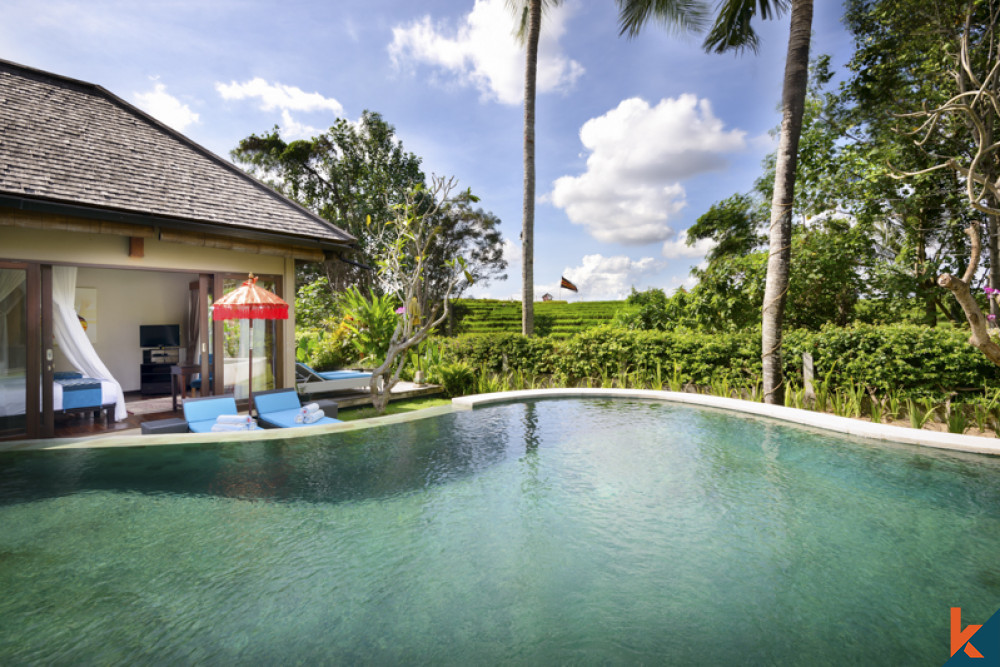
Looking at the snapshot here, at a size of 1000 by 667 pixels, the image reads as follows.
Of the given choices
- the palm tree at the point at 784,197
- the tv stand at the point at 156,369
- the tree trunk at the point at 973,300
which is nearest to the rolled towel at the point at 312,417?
the tv stand at the point at 156,369

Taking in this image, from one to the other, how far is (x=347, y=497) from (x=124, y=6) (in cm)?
1220

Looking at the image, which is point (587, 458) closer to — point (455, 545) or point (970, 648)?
point (455, 545)

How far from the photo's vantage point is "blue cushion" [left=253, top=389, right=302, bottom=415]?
8.14 metres

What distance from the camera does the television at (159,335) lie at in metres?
12.5

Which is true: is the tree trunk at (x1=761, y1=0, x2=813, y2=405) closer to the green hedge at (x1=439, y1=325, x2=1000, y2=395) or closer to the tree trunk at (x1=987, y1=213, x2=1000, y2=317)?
the green hedge at (x1=439, y1=325, x2=1000, y2=395)

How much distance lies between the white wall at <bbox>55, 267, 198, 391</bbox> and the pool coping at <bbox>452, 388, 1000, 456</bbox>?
860 cm

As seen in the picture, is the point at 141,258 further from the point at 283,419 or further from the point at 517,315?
the point at 517,315

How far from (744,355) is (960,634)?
7.59 metres

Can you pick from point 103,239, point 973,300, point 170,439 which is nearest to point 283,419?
point 170,439

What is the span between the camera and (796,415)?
7.98m

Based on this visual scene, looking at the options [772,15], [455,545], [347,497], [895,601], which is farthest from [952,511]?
[772,15]

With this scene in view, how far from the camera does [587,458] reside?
6277 millimetres

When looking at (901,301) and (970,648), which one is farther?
(901,301)

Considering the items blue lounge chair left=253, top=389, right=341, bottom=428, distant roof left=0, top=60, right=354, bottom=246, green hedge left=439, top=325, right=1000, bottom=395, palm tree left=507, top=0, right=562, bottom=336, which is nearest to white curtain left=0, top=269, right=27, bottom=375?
distant roof left=0, top=60, right=354, bottom=246
